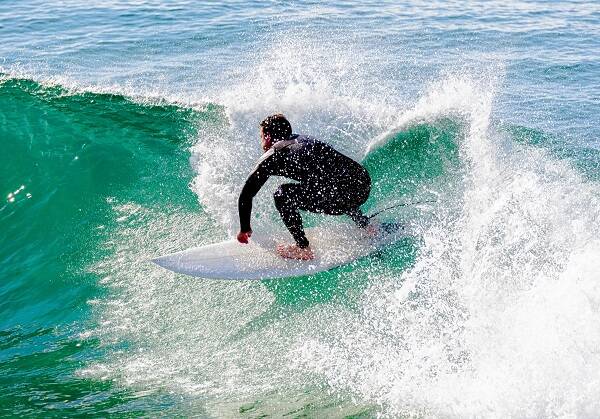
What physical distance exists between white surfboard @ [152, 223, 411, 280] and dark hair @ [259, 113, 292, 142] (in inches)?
49.4

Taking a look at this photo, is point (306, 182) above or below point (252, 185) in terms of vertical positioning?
below

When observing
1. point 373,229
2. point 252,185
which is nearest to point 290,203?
point 252,185

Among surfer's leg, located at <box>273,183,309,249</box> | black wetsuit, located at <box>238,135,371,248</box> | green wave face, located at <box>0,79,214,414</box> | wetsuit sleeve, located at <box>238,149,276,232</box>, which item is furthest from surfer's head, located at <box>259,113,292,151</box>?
green wave face, located at <box>0,79,214,414</box>

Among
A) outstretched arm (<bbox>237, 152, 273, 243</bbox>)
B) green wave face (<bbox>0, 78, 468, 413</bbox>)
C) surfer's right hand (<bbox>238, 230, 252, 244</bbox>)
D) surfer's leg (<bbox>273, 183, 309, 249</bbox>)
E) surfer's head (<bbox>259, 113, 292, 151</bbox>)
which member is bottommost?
green wave face (<bbox>0, 78, 468, 413</bbox>)

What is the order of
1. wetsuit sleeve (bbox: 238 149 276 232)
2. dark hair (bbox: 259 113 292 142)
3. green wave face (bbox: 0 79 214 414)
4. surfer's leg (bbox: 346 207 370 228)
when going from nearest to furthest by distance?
green wave face (bbox: 0 79 214 414) → wetsuit sleeve (bbox: 238 149 276 232) → dark hair (bbox: 259 113 292 142) → surfer's leg (bbox: 346 207 370 228)

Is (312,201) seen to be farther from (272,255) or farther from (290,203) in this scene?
(272,255)

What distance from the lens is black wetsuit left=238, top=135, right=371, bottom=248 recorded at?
22.8 ft

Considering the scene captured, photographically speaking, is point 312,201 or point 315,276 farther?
point 315,276

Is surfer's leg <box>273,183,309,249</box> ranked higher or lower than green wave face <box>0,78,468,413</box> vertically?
higher

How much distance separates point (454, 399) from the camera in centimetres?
530

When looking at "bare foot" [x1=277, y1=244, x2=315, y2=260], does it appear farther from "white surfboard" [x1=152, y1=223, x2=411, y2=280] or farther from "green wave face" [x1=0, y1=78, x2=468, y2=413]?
"green wave face" [x1=0, y1=78, x2=468, y2=413]

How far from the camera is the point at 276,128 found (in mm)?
7121

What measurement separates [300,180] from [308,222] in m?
1.35

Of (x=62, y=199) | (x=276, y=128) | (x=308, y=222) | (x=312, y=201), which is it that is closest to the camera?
(x=276, y=128)
